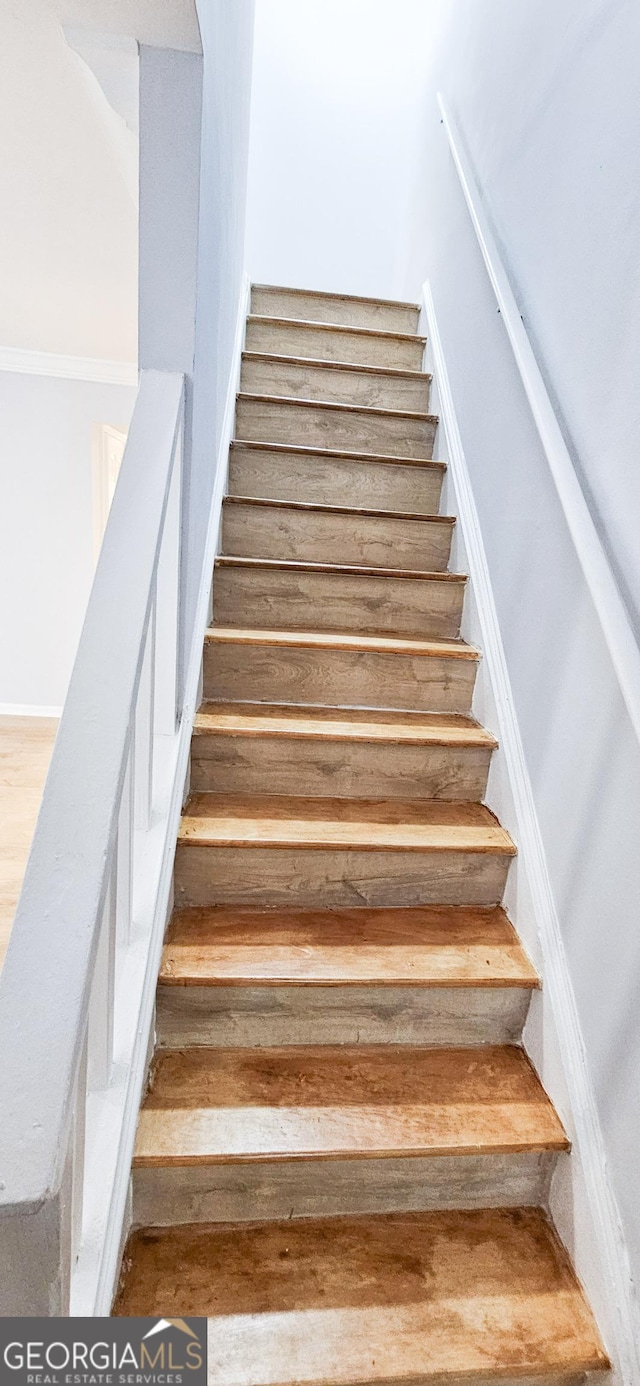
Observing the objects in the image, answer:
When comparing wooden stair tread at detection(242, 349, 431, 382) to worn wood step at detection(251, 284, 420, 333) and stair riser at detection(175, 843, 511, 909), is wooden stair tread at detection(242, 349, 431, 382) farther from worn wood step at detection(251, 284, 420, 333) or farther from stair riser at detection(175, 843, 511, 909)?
stair riser at detection(175, 843, 511, 909)

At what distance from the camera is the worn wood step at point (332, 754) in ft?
5.21

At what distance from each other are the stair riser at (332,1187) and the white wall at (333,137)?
3592 millimetres

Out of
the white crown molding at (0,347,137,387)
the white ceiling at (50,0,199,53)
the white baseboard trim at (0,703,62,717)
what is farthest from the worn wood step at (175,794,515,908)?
the white crown molding at (0,347,137,387)

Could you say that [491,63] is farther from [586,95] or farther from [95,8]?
[95,8]

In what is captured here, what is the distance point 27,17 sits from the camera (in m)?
1.29

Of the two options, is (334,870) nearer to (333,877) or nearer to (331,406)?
(333,877)

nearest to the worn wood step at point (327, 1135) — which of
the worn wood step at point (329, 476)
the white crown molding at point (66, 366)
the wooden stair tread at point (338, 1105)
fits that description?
the wooden stair tread at point (338, 1105)

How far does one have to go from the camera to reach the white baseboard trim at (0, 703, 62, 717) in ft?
13.6

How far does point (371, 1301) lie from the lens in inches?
40.3

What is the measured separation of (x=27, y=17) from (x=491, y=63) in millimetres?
1491

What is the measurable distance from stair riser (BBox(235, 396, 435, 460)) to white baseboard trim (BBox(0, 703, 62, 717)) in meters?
2.51

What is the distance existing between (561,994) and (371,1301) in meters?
0.55

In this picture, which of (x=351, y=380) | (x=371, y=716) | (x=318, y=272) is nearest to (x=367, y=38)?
(x=318, y=272)

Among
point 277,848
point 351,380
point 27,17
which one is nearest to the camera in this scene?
point 27,17
